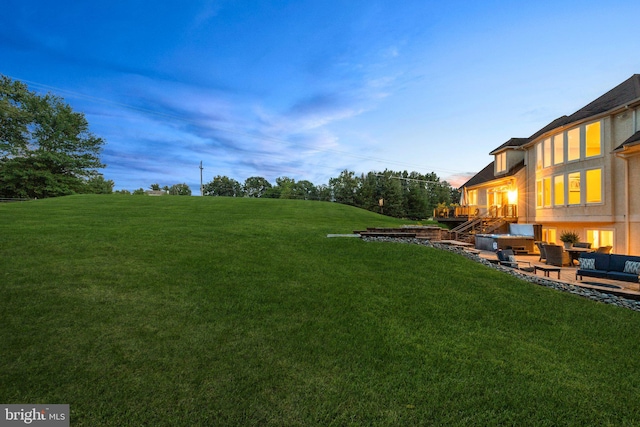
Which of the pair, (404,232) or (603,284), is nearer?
(603,284)

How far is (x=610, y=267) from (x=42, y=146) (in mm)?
53166

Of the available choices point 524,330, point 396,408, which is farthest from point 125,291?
point 524,330

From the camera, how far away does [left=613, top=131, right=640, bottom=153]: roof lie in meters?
11.7

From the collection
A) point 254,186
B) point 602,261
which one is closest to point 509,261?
point 602,261

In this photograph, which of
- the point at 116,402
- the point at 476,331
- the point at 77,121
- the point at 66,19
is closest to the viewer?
the point at 116,402

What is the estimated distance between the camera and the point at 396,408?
10.5 feet

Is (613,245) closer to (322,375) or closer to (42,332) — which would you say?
(322,375)

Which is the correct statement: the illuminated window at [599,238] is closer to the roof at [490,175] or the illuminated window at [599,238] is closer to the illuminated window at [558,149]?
the illuminated window at [558,149]

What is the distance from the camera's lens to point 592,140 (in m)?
14.7

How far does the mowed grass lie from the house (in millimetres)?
9527

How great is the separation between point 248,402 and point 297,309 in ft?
8.02

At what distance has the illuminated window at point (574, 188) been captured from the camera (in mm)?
15383

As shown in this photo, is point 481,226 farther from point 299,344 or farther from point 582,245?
point 299,344

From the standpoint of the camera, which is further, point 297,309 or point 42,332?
point 297,309
